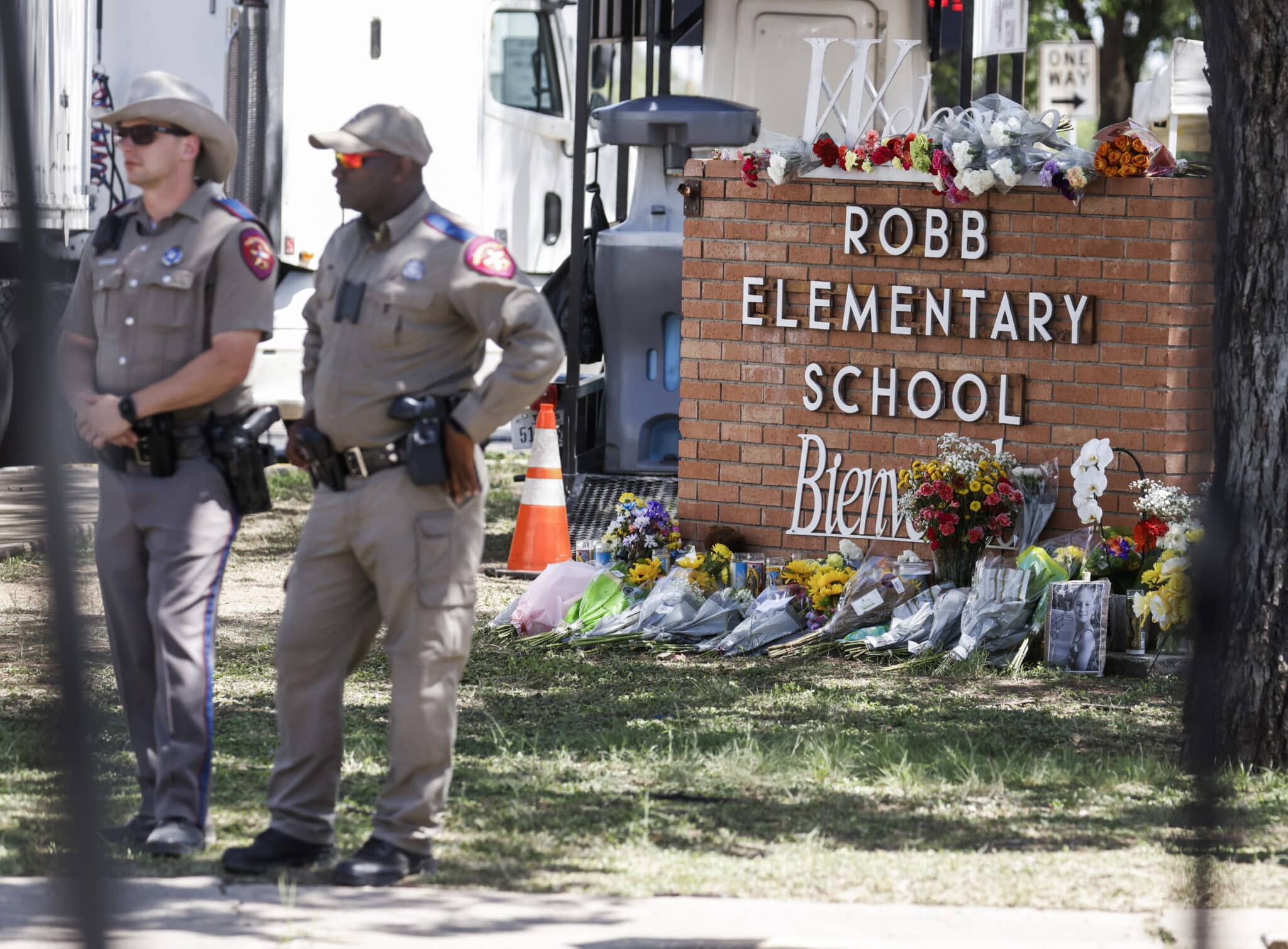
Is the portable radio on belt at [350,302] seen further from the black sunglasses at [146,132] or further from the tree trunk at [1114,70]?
the tree trunk at [1114,70]

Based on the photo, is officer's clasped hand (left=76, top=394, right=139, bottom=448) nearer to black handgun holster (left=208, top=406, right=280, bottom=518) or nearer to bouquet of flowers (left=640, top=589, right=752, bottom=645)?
black handgun holster (left=208, top=406, right=280, bottom=518)

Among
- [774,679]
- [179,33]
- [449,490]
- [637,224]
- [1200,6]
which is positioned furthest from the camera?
[179,33]

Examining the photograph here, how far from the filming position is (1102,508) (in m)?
7.70

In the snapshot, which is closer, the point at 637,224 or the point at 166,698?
the point at 166,698

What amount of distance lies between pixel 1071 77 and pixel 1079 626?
33.5 feet

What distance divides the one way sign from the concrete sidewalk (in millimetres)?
12859

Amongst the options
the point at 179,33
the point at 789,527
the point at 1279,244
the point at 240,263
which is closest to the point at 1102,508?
the point at 789,527

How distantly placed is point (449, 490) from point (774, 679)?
2.98 meters

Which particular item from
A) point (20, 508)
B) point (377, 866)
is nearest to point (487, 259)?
point (377, 866)

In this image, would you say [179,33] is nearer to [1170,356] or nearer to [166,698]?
[1170,356]

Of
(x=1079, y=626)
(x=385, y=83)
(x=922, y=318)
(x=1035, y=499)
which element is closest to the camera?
(x=1079, y=626)

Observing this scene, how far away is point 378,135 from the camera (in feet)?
14.1

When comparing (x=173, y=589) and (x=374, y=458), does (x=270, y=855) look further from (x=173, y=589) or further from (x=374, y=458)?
(x=374, y=458)

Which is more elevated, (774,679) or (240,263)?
(240,263)
